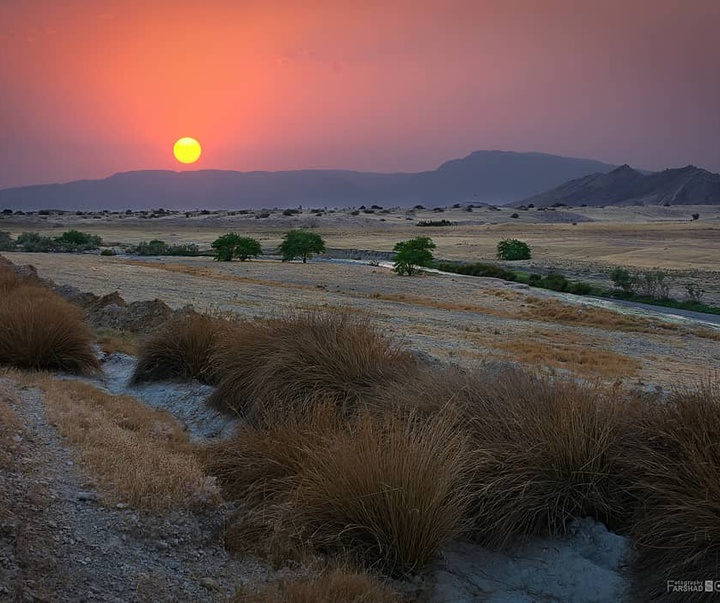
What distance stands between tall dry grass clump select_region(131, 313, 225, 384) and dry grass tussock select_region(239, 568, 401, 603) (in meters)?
6.61

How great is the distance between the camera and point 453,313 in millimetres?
28625

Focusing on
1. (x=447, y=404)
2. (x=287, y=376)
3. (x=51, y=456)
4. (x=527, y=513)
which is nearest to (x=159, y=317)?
(x=287, y=376)

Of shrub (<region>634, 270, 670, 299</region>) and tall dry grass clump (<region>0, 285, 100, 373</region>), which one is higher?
tall dry grass clump (<region>0, 285, 100, 373</region>)

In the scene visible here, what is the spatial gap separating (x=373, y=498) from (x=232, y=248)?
57.6m

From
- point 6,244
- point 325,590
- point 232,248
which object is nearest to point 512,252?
point 232,248

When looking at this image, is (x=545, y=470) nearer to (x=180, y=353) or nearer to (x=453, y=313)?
(x=180, y=353)

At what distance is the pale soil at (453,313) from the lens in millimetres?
17250

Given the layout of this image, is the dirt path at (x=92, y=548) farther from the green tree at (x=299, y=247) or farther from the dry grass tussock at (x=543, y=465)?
the green tree at (x=299, y=247)

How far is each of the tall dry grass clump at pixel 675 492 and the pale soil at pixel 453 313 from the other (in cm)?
821

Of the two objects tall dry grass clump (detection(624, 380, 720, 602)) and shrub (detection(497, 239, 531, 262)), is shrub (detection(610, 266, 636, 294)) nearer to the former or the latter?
shrub (detection(497, 239, 531, 262))

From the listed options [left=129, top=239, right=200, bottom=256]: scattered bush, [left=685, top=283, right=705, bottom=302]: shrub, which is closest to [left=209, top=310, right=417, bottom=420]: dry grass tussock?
[left=685, top=283, right=705, bottom=302]: shrub

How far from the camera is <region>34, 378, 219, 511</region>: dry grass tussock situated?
5.17m

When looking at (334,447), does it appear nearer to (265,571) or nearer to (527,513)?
(265,571)

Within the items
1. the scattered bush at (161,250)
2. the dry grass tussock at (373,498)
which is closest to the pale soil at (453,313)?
the dry grass tussock at (373,498)
